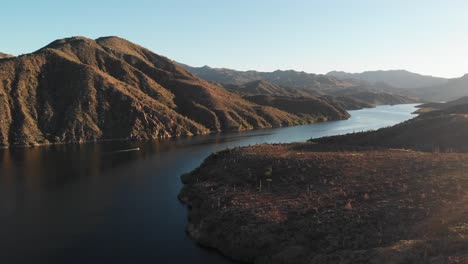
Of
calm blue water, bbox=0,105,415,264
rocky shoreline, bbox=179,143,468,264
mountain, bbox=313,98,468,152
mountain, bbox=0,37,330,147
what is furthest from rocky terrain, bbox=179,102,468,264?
mountain, bbox=0,37,330,147

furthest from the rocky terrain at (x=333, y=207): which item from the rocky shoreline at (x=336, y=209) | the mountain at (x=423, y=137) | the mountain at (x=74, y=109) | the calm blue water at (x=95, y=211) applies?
the mountain at (x=74, y=109)

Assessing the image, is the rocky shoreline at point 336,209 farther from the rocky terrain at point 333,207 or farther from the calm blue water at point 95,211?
the calm blue water at point 95,211

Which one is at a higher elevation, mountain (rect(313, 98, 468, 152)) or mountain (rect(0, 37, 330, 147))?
mountain (rect(0, 37, 330, 147))

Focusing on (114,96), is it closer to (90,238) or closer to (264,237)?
(90,238)

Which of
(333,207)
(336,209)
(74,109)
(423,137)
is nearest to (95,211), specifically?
(333,207)

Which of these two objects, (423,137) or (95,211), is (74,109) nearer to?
(95,211)

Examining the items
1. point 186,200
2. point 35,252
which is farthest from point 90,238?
point 186,200

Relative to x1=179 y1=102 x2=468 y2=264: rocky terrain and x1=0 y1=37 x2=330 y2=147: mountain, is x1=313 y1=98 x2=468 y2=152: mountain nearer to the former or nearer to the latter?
x1=179 y1=102 x2=468 y2=264: rocky terrain

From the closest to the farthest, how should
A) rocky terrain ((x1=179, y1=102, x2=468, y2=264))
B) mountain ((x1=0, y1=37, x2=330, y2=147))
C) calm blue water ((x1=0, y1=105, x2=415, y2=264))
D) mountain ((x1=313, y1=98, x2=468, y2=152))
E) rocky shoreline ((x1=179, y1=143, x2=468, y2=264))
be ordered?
rocky shoreline ((x1=179, y1=143, x2=468, y2=264)) → rocky terrain ((x1=179, y1=102, x2=468, y2=264)) → calm blue water ((x1=0, y1=105, x2=415, y2=264)) → mountain ((x1=313, y1=98, x2=468, y2=152)) → mountain ((x1=0, y1=37, x2=330, y2=147))
